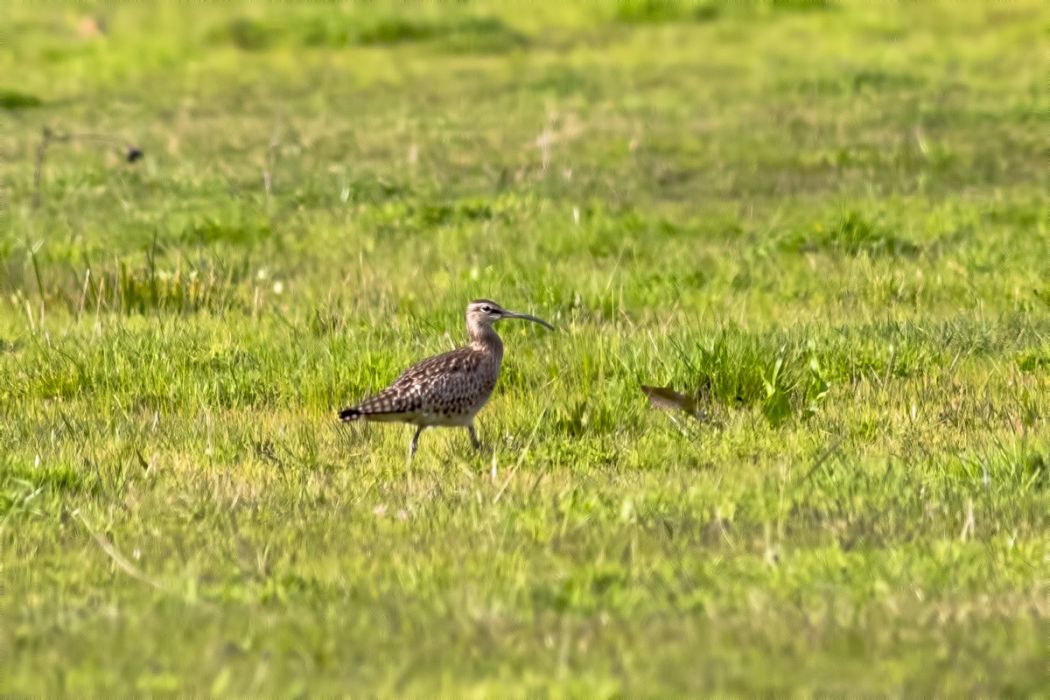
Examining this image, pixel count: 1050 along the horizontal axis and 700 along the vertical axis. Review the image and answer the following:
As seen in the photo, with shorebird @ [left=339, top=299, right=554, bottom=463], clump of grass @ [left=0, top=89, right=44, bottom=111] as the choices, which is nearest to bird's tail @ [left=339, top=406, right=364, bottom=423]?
shorebird @ [left=339, top=299, right=554, bottom=463]

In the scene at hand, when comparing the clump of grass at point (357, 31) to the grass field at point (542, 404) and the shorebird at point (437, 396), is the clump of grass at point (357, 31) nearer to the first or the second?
the grass field at point (542, 404)

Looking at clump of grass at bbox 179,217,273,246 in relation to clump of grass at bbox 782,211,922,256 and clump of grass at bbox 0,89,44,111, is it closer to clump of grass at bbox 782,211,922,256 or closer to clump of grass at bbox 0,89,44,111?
clump of grass at bbox 782,211,922,256

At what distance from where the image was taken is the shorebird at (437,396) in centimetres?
868

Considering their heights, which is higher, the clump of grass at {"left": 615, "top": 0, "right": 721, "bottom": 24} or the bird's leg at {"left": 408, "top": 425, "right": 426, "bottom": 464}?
the bird's leg at {"left": 408, "top": 425, "right": 426, "bottom": 464}

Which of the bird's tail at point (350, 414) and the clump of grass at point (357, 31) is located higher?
the bird's tail at point (350, 414)

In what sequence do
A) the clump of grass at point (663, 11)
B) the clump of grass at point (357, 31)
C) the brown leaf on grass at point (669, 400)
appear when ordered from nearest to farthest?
the brown leaf on grass at point (669, 400)
the clump of grass at point (357, 31)
the clump of grass at point (663, 11)

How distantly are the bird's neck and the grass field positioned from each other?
0.37 m

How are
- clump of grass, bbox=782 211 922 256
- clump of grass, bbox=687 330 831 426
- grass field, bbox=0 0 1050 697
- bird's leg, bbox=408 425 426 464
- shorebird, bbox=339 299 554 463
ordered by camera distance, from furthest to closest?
clump of grass, bbox=782 211 922 256 → clump of grass, bbox=687 330 831 426 → shorebird, bbox=339 299 554 463 → bird's leg, bbox=408 425 426 464 → grass field, bbox=0 0 1050 697

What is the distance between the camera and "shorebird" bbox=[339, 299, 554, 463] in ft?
28.5

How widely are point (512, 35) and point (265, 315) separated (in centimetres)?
1907

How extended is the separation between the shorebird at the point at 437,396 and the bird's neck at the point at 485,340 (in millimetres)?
165

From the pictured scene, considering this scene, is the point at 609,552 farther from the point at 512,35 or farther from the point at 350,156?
the point at 512,35

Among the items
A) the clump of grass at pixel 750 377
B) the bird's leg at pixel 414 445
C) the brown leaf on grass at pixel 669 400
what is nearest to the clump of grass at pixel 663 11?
the clump of grass at pixel 750 377

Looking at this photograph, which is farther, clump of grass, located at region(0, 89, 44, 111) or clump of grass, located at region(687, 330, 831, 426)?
clump of grass, located at region(0, 89, 44, 111)
